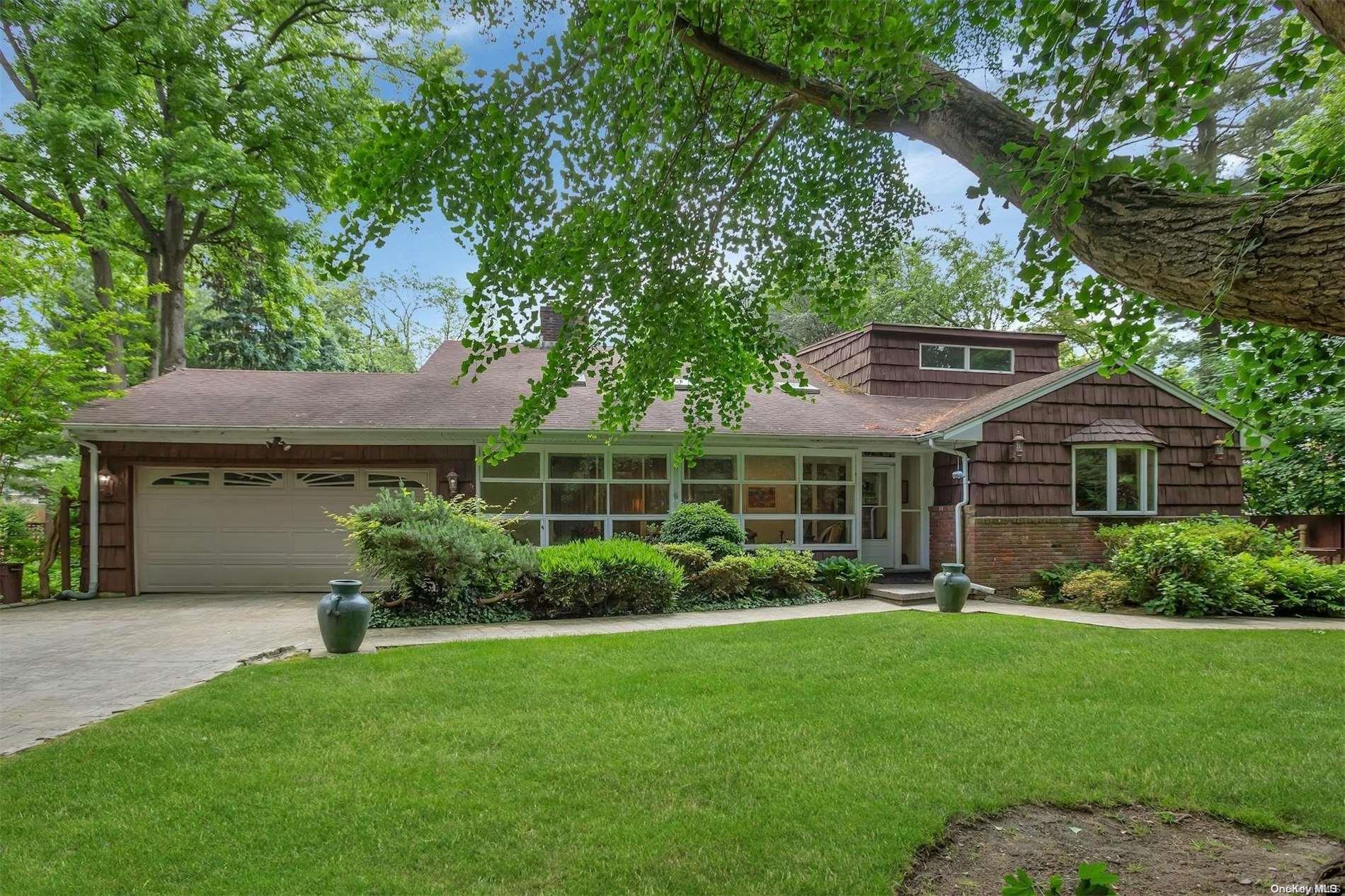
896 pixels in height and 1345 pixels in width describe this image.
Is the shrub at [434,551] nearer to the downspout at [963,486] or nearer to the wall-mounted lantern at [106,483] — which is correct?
the wall-mounted lantern at [106,483]

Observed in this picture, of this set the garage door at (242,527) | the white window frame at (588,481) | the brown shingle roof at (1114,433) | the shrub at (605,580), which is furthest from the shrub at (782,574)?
the garage door at (242,527)

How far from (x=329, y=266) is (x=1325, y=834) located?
510cm

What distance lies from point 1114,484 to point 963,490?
7.95ft

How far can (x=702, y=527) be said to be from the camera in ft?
37.1

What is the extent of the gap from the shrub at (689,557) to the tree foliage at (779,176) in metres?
6.25

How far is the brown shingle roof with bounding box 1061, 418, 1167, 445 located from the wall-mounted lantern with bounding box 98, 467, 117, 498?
14.9m

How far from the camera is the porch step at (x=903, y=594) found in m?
10.9

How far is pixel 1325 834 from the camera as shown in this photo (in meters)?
3.33

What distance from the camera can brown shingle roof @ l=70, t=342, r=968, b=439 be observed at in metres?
11.3

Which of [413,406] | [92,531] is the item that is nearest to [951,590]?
[413,406]

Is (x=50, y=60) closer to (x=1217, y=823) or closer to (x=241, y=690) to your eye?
(x=241, y=690)

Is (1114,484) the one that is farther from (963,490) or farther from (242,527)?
(242,527)

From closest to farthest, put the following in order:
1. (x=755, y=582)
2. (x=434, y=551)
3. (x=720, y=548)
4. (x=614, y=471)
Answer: (x=434, y=551) → (x=755, y=582) → (x=720, y=548) → (x=614, y=471)

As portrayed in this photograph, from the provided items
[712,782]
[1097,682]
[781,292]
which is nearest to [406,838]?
[712,782]
